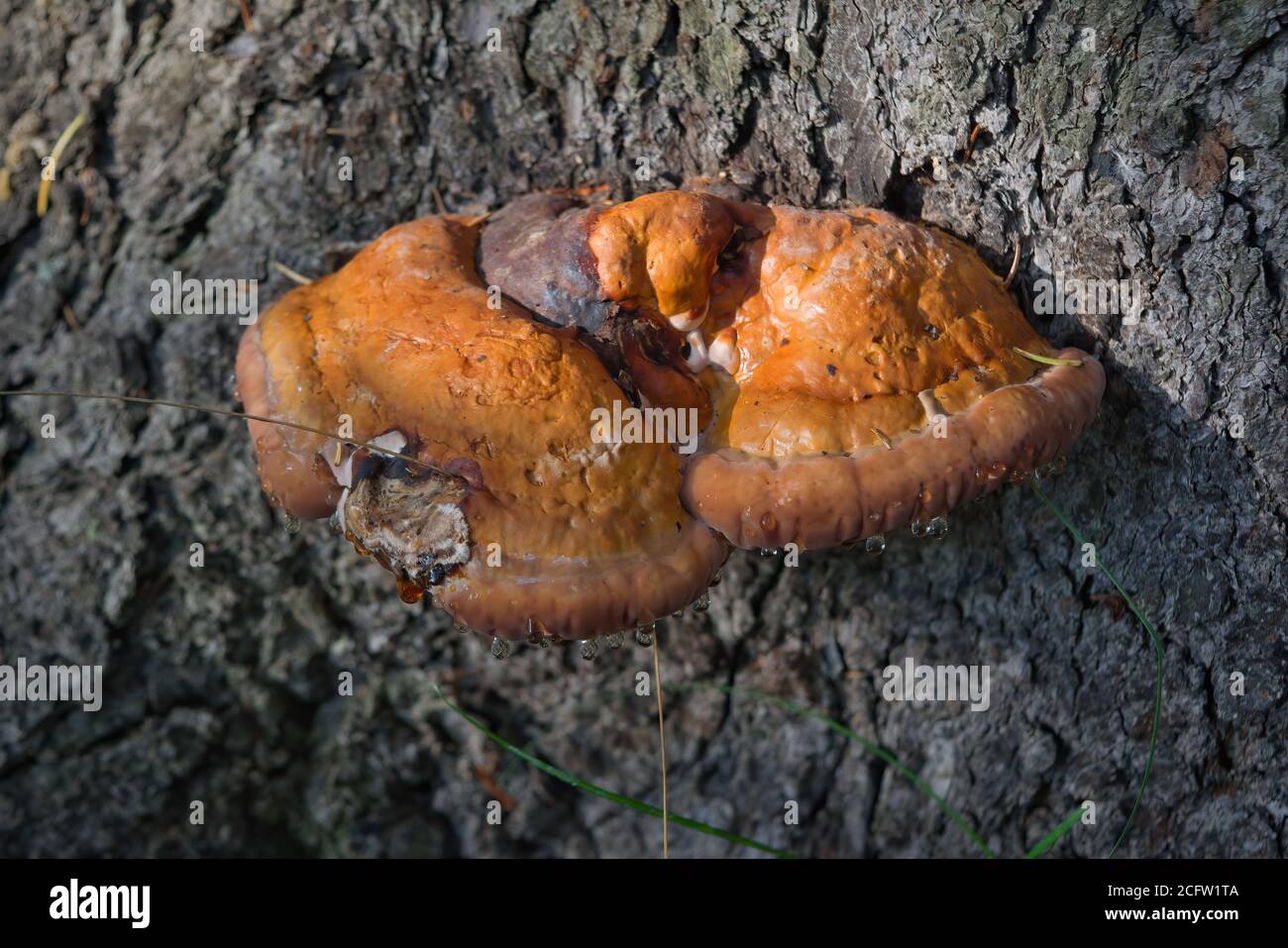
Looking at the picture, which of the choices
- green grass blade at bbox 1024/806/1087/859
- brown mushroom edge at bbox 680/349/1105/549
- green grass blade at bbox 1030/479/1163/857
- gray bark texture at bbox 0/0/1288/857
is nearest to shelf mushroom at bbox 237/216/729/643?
brown mushroom edge at bbox 680/349/1105/549

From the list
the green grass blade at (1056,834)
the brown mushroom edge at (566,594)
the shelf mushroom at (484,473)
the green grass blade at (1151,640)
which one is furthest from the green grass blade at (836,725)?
the brown mushroom edge at (566,594)

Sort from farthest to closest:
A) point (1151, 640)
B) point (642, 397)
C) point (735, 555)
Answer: point (735, 555), point (1151, 640), point (642, 397)

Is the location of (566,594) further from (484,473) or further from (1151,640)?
(1151,640)

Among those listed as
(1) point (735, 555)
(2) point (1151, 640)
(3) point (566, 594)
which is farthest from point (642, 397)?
(2) point (1151, 640)

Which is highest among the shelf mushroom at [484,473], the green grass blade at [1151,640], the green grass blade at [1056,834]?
the shelf mushroom at [484,473]

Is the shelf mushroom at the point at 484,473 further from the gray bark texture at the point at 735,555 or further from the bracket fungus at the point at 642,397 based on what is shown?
the gray bark texture at the point at 735,555

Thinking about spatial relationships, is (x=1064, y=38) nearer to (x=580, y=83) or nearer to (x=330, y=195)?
(x=580, y=83)

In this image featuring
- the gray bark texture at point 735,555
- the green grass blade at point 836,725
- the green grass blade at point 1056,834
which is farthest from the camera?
the green grass blade at point 836,725
